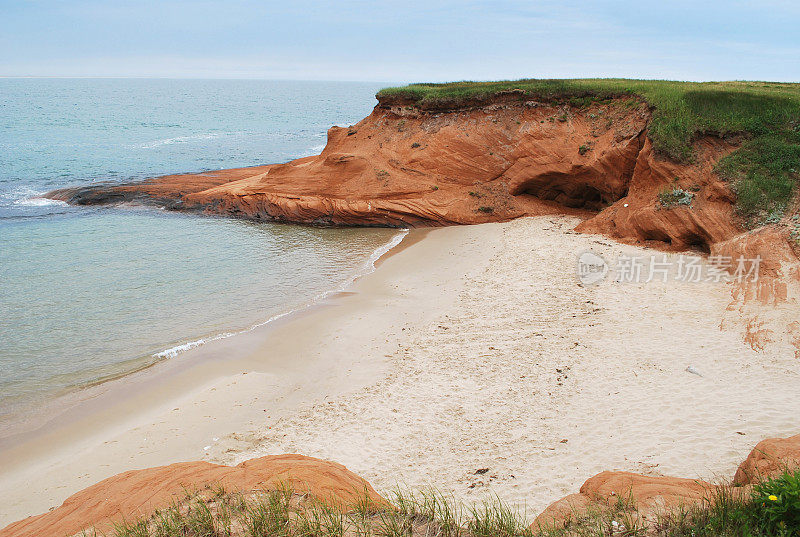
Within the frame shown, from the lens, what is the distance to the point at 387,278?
1320 centimetres

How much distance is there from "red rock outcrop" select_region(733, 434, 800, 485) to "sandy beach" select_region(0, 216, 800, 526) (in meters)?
0.64

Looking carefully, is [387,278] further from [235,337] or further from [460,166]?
[460,166]

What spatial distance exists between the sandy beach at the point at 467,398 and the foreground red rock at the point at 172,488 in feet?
3.44

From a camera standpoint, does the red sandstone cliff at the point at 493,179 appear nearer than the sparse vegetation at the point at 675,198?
No

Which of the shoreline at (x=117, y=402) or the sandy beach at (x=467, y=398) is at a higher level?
the sandy beach at (x=467, y=398)

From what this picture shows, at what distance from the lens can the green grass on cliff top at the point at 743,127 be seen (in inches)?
461

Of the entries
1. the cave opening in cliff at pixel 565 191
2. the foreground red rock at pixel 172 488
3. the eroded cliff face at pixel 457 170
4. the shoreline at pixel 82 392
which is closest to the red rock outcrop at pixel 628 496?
the foreground red rock at pixel 172 488

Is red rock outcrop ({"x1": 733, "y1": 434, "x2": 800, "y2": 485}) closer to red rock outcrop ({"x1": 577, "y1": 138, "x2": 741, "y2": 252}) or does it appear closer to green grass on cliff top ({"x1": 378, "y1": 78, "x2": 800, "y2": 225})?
red rock outcrop ({"x1": 577, "y1": 138, "x2": 741, "y2": 252})

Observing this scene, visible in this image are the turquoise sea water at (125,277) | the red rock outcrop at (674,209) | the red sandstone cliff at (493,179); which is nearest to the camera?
the turquoise sea water at (125,277)

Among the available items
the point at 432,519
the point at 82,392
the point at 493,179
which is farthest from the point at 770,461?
the point at 493,179

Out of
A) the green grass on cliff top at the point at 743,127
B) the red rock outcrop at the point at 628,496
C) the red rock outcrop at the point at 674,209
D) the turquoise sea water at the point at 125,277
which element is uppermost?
the green grass on cliff top at the point at 743,127

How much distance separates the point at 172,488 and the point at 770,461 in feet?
16.7

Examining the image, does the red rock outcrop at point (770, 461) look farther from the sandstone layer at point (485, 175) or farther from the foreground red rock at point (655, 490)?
the sandstone layer at point (485, 175)

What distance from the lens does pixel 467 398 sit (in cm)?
722
